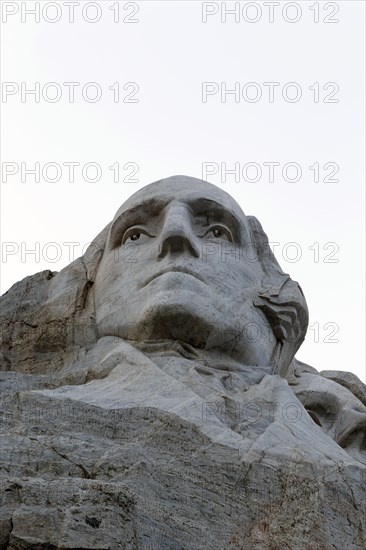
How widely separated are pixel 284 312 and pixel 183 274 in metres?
0.97

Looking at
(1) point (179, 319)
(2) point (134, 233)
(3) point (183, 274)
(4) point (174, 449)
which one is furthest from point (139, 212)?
(4) point (174, 449)

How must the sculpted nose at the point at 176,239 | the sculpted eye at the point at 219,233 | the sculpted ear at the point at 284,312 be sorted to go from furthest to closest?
the sculpted eye at the point at 219,233 < the sculpted ear at the point at 284,312 < the sculpted nose at the point at 176,239

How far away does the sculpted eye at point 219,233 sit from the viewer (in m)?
12.3

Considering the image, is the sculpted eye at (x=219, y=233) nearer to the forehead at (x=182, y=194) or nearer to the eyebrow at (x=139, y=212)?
the forehead at (x=182, y=194)

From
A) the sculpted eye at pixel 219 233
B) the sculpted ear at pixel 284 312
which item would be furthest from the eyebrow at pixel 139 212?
the sculpted ear at pixel 284 312

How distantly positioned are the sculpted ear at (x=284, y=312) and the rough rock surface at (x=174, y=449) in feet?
0.04

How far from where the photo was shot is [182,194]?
12.3 m

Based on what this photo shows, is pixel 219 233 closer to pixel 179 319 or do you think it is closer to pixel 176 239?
pixel 176 239

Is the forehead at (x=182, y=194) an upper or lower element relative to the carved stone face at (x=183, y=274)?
upper

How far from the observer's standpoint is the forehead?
1232 centimetres

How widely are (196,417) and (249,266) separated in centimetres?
264

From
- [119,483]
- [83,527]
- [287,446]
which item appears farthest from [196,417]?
[83,527]

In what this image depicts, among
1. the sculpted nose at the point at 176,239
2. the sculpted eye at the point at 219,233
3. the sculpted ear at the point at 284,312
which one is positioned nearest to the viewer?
the sculpted nose at the point at 176,239

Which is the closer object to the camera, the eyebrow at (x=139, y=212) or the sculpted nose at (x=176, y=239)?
the sculpted nose at (x=176, y=239)
